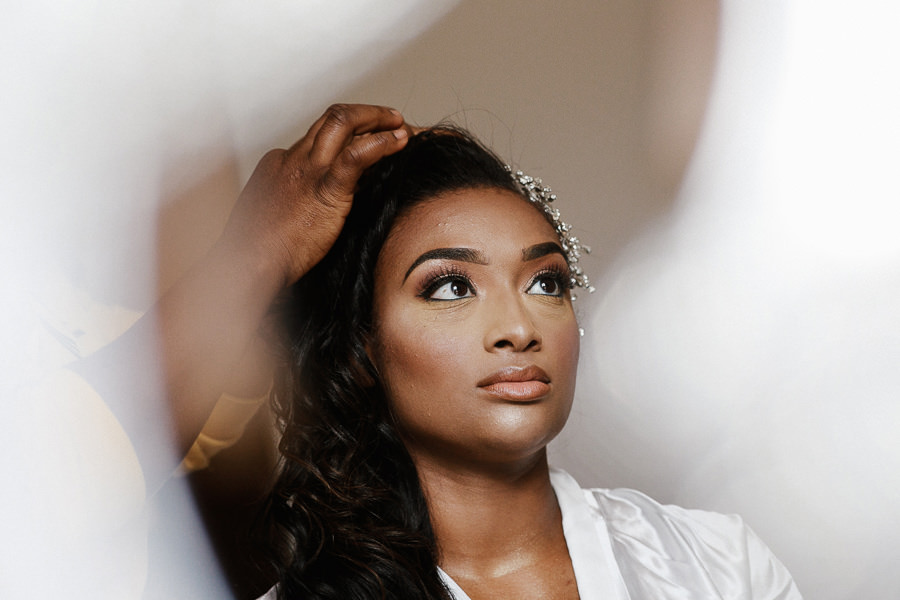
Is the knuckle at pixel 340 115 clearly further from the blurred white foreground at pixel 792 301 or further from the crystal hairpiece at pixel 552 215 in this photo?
the blurred white foreground at pixel 792 301

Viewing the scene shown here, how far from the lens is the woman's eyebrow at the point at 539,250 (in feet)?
5.38

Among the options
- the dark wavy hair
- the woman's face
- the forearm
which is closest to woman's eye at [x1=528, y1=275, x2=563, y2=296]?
the woman's face

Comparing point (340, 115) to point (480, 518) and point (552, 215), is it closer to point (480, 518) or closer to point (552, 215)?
point (552, 215)

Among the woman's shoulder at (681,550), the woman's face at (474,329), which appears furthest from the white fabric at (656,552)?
the woman's face at (474,329)

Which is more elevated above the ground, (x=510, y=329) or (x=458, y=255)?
(x=458, y=255)

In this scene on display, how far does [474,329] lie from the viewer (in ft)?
5.08

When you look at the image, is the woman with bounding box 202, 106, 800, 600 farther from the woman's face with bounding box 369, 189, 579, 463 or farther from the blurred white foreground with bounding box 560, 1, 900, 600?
the blurred white foreground with bounding box 560, 1, 900, 600

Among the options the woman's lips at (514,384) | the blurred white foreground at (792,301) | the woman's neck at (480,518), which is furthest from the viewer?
the blurred white foreground at (792,301)

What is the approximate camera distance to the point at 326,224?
1652 mm

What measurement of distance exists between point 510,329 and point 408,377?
0.69 ft

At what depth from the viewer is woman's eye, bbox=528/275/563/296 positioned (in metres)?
1.69

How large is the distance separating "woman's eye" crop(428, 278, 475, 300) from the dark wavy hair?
Result: 0.16m

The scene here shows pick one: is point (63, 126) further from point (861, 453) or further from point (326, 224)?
point (861, 453)

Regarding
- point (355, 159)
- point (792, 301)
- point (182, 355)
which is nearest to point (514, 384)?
point (355, 159)
